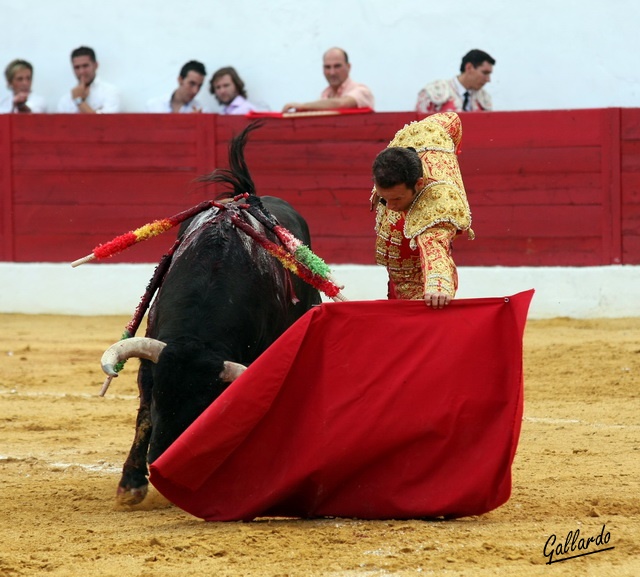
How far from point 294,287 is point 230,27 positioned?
4.73m

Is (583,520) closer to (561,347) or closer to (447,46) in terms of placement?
(561,347)

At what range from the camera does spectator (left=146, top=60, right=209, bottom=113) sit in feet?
27.5

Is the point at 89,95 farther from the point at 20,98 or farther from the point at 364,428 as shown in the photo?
the point at 364,428

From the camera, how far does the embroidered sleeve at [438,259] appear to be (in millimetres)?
3373

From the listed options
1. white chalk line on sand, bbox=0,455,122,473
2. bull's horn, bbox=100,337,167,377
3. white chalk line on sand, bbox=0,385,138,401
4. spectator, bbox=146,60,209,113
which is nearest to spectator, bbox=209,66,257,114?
spectator, bbox=146,60,209,113

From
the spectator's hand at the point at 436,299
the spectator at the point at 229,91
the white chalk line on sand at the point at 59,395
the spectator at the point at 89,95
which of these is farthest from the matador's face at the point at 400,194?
the spectator at the point at 89,95

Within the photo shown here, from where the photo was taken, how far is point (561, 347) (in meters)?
6.61

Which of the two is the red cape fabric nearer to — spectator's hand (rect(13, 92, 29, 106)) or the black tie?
the black tie

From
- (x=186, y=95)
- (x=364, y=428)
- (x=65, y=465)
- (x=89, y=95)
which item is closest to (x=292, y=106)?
(x=186, y=95)

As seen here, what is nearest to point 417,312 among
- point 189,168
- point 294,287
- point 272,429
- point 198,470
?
point 272,429

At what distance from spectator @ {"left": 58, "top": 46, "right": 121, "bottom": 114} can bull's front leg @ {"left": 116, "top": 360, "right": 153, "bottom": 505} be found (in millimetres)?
Result: 4970

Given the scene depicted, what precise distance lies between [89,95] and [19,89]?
1.55 feet

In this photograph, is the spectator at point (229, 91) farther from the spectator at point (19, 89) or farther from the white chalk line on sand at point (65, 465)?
the white chalk line on sand at point (65, 465)

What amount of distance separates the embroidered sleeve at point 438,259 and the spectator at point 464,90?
432 cm
